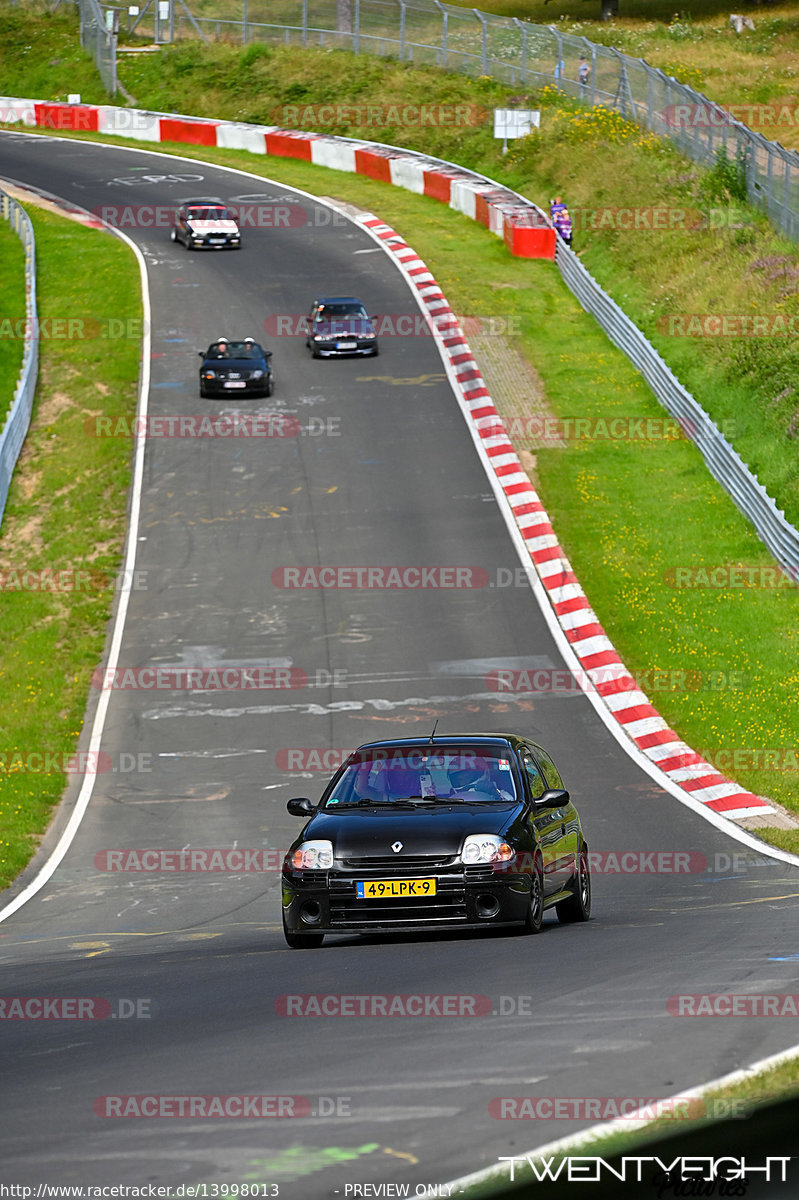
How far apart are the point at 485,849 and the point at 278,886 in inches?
211

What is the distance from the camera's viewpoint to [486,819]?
10938 mm

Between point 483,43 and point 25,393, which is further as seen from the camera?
point 483,43

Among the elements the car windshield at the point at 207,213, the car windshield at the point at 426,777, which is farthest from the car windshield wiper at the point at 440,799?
the car windshield at the point at 207,213

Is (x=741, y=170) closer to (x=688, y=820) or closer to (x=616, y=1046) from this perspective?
(x=688, y=820)

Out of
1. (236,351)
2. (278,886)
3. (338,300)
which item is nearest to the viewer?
(278,886)

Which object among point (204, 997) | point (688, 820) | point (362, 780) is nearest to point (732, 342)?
point (688, 820)

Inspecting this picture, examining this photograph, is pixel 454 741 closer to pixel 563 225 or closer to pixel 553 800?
pixel 553 800

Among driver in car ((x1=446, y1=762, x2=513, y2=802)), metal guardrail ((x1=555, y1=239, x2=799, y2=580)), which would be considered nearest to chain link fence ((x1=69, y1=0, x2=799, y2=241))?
metal guardrail ((x1=555, y1=239, x2=799, y2=580))

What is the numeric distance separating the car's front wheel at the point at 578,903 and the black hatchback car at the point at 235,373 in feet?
80.8

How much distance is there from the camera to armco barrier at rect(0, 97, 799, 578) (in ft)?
94.6

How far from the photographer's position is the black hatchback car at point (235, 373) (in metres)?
35.7

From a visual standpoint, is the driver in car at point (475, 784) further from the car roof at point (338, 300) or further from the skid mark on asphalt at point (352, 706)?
the car roof at point (338, 300)

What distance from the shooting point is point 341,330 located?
1512 inches

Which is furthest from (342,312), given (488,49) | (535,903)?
(535,903)
